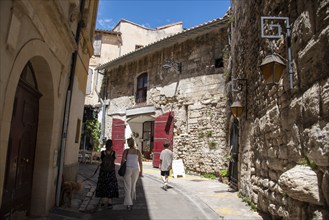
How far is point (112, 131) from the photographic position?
49.2ft

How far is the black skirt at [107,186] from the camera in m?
5.39

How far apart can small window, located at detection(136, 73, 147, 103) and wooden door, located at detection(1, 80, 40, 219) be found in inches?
386

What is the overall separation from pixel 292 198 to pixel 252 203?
2.04 meters

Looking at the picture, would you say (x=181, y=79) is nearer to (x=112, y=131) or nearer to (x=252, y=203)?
(x=112, y=131)

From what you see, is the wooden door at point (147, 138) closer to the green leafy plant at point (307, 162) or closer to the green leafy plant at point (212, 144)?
the green leafy plant at point (212, 144)

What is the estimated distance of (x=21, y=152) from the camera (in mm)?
3877

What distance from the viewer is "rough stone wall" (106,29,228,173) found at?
10422mm

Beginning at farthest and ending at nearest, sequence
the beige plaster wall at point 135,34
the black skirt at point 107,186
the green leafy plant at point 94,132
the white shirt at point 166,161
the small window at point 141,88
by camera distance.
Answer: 1. the beige plaster wall at point 135,34
2. the green leafy plant at point 94,132
3. the small window at point 141,88
4. the white shirt at point 166,161
5. the black skirt at point 107,186

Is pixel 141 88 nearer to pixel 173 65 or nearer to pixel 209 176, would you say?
pixel 173 65

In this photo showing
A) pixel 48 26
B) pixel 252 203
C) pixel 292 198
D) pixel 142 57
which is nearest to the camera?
pixel 292 198

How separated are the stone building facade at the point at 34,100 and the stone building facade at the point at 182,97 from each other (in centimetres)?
610

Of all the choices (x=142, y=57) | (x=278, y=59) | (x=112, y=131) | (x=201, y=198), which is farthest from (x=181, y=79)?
(x=278, y=59)

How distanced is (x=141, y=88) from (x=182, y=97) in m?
3.19

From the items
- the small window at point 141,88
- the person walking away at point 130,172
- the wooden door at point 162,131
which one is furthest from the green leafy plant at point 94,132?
the person walking away at point 130,172
